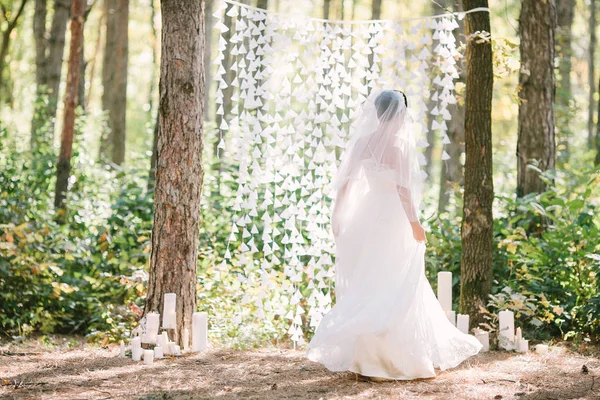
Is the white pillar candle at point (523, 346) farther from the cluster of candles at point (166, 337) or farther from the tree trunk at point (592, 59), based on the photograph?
the tree trunk at point (592, 59)

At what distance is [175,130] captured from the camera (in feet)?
17.8

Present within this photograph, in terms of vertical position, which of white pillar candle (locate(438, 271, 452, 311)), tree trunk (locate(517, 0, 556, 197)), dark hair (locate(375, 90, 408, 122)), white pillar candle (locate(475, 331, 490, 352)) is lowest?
white pillar candle (locate(475, 331, 490, 352))

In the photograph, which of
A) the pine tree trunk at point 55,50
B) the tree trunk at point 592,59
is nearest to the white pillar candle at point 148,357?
the pine tree trunk at point 55,50

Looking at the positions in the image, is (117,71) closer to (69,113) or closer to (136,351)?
(69,113)

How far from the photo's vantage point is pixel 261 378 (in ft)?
15.5

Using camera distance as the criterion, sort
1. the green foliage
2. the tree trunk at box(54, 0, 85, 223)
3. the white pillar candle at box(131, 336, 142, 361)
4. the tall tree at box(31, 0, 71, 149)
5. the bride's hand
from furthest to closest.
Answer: the tall tree at box(31, 0, 71, 149)
the tree trunk at box(54, 0, 85, 223)
the green foliage
the white pillar candle at box(131, 336, 142, 361)
the bride's hand

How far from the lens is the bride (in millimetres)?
4383

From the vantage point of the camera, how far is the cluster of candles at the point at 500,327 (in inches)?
217

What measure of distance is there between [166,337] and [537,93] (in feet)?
16.0

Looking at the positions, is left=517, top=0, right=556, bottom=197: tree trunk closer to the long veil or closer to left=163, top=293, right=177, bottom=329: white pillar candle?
the long veil

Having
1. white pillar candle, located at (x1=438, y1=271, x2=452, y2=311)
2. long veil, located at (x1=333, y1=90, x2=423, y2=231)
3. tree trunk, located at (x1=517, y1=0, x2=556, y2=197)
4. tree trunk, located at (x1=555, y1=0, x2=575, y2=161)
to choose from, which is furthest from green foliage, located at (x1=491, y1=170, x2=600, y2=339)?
tree trunk, located at (x1=555, y1=0, x2=575, y2=161)

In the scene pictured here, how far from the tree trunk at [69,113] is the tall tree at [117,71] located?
329cm

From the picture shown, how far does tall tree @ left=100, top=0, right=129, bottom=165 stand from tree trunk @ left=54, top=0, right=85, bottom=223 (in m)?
3.29

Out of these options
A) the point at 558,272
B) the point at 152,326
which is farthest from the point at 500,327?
the point at 152,326
